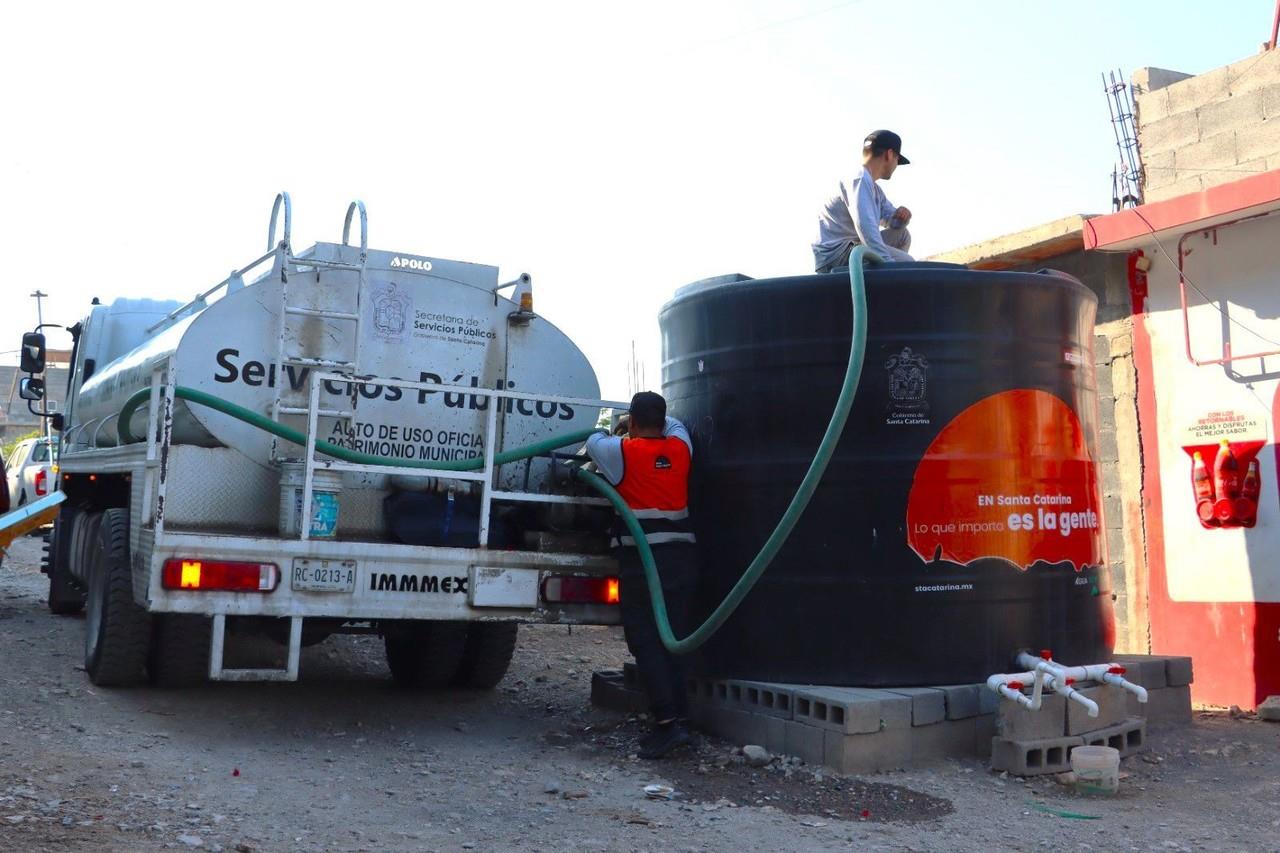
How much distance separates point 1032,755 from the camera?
5203 millimetres

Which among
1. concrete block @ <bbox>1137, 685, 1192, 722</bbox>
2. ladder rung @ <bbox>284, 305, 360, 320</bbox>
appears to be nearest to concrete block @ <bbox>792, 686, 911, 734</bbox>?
concrete block @ <bbox>1137, 685, 1192, 722</bbox>

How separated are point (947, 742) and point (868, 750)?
1.56ft

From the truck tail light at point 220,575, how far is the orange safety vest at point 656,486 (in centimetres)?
167

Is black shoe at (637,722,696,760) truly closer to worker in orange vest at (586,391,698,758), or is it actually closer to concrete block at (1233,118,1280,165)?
worker in orange vest at (586,391,698,758)

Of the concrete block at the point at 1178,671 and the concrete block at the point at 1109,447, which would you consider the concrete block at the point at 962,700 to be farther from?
the concrete block at the point at 1109,447

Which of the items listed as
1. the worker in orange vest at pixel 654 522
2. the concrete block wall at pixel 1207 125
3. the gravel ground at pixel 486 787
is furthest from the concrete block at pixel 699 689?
the concrete block wall at pixel 1207 125

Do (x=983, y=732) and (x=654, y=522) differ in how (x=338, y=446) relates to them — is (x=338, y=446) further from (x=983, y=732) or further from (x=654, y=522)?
(x=983, y=732)

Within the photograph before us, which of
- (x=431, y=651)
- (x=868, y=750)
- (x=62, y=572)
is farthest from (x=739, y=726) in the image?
(x=62, y=572)

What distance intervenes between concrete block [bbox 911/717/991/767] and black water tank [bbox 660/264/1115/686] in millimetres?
220

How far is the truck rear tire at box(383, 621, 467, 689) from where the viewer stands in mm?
7383

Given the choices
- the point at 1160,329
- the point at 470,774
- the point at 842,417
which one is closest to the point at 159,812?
the point at 470,774

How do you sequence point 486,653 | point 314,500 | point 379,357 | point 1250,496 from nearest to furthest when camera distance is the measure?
point 314,500 < point 379,357 < point 1250,496 < point 486,653

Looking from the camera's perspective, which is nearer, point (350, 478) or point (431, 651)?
point (350, 478)

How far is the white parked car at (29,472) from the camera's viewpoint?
1764cm
